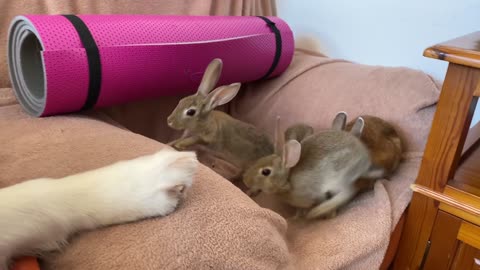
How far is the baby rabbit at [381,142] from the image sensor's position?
1044 mm

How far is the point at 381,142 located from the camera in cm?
107

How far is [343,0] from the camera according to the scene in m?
1.53

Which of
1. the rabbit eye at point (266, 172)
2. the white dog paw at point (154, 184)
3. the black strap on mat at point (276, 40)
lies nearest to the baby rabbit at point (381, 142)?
the rabbit eye at point (266, 172)

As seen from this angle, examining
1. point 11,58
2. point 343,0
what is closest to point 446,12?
point 343,0

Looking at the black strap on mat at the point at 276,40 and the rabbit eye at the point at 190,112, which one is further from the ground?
the black strap on mat at the point at 276,40

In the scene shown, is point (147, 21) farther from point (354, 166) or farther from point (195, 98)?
point (354, 166)

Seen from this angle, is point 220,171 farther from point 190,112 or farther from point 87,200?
point 87,200

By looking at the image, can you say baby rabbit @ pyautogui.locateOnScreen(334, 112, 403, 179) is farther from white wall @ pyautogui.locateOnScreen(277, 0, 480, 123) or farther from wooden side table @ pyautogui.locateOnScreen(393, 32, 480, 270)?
white wall @ pyautogui.locateOnScreen(277, 0, 480, 123)

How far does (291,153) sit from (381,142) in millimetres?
275

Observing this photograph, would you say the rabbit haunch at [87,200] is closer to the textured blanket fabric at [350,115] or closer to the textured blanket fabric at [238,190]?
the textured blanket fabric at [238,190]

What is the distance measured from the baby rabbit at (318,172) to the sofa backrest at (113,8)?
0.64 metres

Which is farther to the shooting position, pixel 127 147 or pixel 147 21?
pixel 147 21

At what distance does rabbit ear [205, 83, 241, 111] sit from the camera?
105 centimetres

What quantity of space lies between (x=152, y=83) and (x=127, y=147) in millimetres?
332
